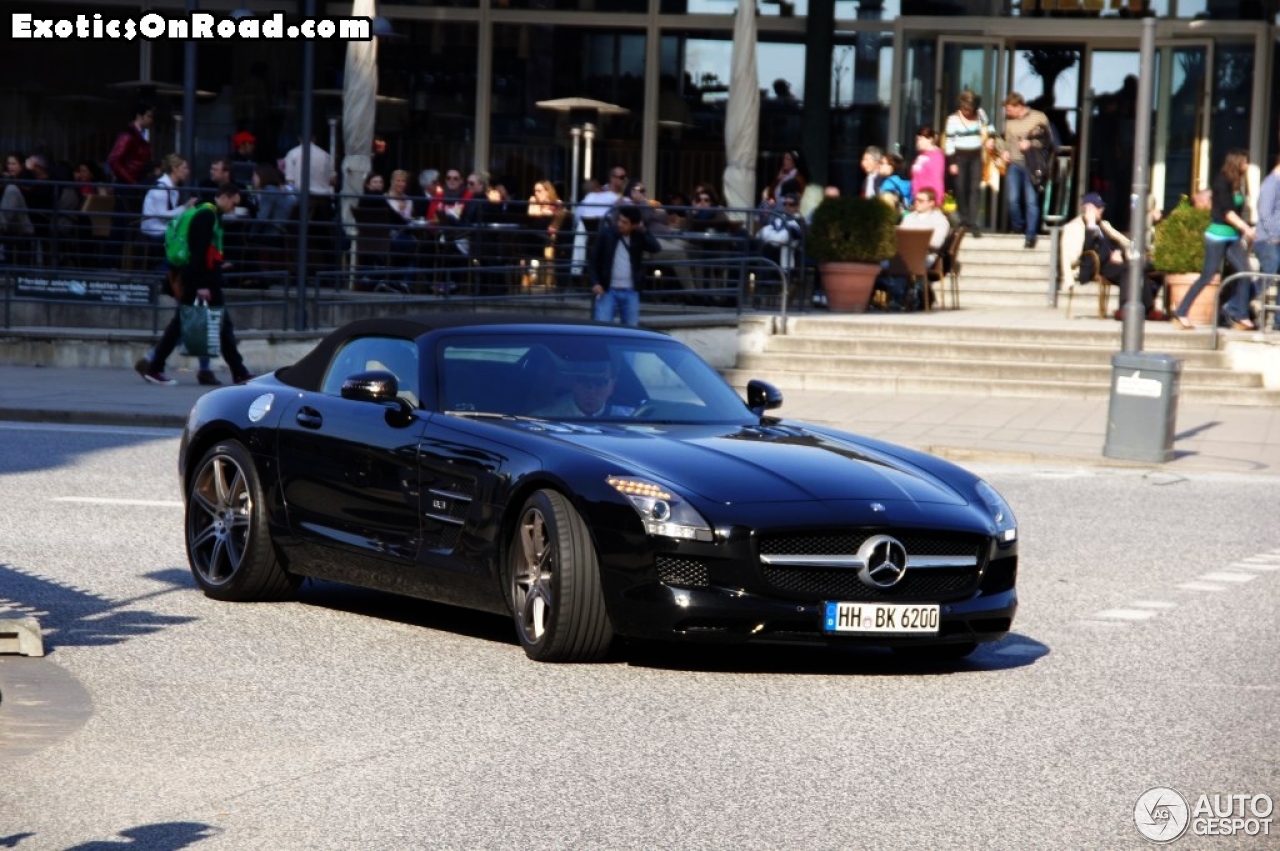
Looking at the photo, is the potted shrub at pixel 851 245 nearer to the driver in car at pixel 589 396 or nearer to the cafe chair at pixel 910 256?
the cafe chair at pixel 910 256

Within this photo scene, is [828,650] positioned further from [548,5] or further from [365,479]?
[548,5]

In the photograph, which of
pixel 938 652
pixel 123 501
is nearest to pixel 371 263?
pixel 123 501

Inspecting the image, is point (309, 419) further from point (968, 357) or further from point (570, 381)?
point (968, 357)

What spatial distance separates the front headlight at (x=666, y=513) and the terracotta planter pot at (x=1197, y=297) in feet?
60.0

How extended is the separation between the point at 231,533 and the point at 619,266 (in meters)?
13.6

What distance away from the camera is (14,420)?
1952cm

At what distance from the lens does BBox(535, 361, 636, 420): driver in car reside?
946 cm

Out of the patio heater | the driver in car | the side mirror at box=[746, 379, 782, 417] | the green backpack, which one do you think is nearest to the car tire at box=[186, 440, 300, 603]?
the driver in car

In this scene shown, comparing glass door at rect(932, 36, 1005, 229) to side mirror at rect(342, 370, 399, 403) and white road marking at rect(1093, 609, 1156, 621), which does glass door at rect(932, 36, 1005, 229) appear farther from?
side mirror at rect(342, 370, 399, 403)

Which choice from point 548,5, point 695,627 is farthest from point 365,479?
point 548,5

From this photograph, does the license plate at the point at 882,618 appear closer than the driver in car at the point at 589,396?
Yes

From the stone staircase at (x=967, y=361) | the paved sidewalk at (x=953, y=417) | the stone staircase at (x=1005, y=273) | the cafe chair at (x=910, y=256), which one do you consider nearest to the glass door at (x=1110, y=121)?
the stone staircase at (x=1005, y=273)

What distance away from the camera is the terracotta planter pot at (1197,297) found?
25.7 m

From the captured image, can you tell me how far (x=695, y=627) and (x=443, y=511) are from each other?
4.33 feet
